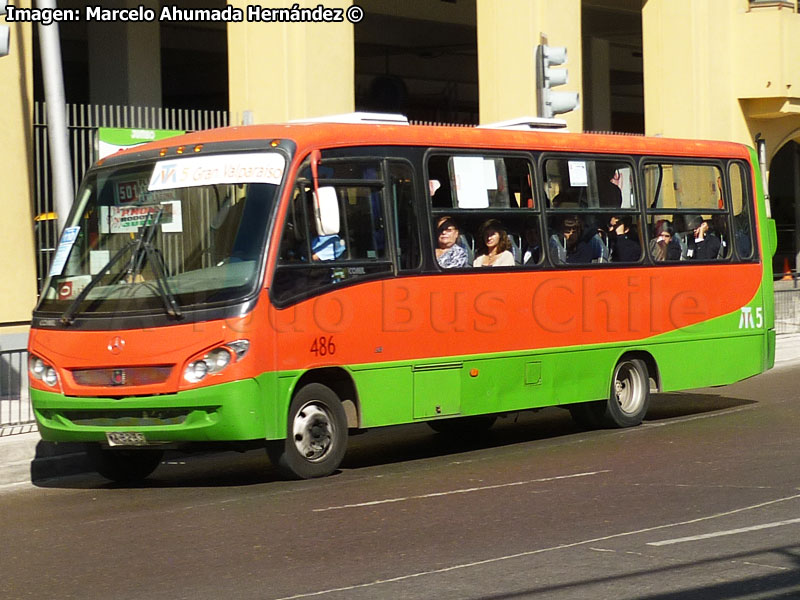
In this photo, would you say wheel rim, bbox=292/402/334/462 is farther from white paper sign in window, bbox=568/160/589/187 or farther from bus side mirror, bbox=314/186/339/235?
white paper sign in window, bbox=568/160/589/187

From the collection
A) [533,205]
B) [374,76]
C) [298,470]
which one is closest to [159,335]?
[298,470]

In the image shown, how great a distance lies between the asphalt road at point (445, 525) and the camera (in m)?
7.31

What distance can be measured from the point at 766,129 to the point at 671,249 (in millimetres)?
15960

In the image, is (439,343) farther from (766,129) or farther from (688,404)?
(766,129)

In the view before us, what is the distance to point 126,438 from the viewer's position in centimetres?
1109

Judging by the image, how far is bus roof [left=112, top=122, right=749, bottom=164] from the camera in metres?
11.7

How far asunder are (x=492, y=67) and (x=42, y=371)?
14.3m

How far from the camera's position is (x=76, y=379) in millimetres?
11297

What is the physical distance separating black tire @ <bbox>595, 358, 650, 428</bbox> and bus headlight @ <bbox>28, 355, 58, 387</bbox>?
560 cm

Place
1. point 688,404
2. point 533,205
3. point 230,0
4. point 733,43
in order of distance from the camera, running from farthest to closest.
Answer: point 733,43 → point 230,0 → point 688,404 → point 533,205

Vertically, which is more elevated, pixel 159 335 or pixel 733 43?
pixel 733 43

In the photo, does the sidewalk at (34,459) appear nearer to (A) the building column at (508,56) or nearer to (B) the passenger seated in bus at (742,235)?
(B) the passenger seated in bus at (742,235)

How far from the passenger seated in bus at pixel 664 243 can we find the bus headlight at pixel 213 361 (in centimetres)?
554

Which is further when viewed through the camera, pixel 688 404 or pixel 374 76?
pixel 374 76
